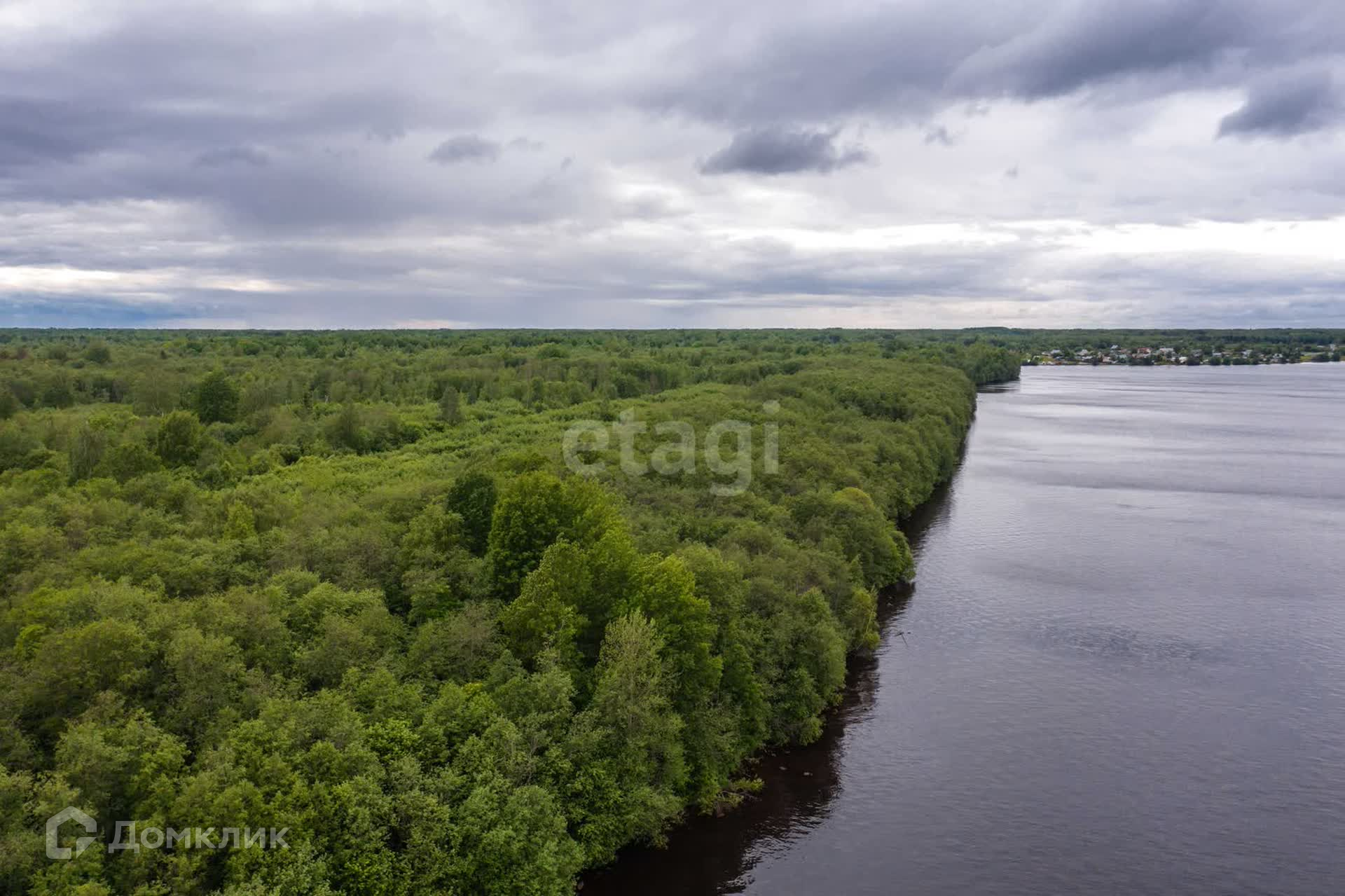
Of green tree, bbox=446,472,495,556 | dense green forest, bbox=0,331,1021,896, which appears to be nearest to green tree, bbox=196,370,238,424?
dense green forest, bbox=0,331,1021,896

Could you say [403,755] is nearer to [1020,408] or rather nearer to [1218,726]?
[1218,726]

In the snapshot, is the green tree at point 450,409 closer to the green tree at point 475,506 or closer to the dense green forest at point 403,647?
the dense green forest at point 403,647

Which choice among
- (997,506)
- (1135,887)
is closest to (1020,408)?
(997,506)

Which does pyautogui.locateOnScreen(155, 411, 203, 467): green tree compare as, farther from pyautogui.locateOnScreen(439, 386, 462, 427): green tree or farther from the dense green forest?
pyautogui.locateOnScreen(439, 386, 462, 427): green tree

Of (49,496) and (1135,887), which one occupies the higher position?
(49,496)

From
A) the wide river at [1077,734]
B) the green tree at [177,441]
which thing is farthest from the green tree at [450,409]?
the wide river at [1077,734]

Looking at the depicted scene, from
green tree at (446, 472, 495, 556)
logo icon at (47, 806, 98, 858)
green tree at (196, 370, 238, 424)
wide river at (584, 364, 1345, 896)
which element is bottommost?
wide river at (584, 364, 1345, 896)
